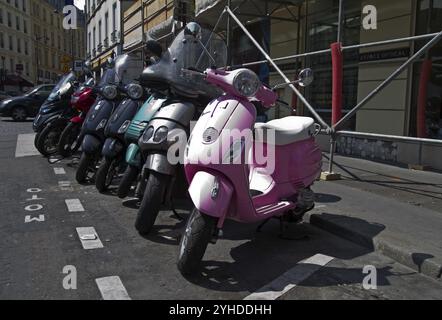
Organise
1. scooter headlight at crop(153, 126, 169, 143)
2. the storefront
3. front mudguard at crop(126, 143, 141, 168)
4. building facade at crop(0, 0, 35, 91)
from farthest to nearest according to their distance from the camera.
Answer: building facade at crop(0, 0, 35, 91)
the storefront
front mudguard at crop(126, 143, 141, 168)
scooter headlight at crop(153, 126, 169, 143)

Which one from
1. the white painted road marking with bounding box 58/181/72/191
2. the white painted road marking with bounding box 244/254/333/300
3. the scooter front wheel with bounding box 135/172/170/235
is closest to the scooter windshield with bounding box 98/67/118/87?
the white painted road marking with bounding box 58/181/72/191

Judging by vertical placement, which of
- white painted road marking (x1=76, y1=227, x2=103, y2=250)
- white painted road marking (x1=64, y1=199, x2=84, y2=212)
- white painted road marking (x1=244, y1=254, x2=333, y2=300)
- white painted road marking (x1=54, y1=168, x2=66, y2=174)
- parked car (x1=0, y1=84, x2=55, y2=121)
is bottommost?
white painted road marking (x1=244, y1=254, x2=333, y2=300)

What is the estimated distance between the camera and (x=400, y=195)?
5871mm

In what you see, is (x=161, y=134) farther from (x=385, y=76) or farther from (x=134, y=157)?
(x=385, y=76)

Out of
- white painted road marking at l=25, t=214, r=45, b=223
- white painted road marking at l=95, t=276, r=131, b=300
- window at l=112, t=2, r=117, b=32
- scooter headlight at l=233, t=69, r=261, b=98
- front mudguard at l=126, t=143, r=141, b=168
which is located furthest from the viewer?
window at l=112, t=2, r=117, b=32

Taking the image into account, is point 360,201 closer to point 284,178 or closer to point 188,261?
point 284,178

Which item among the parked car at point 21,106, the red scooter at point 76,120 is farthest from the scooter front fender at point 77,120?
the parked car at point 21,106

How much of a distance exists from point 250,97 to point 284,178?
3.12 feet

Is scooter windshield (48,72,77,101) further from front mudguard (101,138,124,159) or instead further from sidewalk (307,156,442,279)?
sidewalk (307,156,442,279)

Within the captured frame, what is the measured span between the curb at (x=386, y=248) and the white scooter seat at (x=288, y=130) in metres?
0.94

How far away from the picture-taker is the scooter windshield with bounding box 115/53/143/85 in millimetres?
7699

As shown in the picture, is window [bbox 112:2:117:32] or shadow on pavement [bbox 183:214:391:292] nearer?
shadow on pavement [bbox 183:214:391:292]

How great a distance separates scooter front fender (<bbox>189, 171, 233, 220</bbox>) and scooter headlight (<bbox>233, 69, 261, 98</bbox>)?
679 mm
